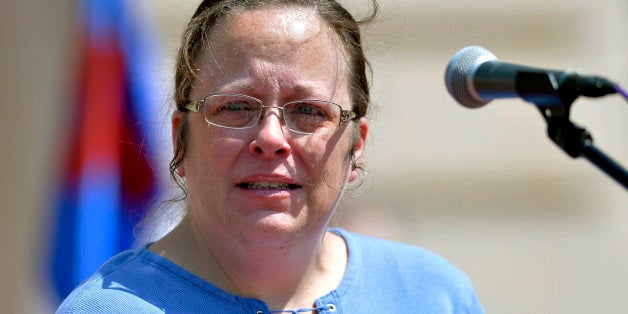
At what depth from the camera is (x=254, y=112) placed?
7.77ft

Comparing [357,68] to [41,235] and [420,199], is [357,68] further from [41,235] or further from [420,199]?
[420,199]

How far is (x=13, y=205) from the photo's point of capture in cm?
538

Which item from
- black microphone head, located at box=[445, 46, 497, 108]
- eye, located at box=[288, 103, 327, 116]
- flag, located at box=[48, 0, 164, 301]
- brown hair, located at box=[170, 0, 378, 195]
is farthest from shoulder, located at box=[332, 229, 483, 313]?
flag, located at box=[48, 0, 164, 301]

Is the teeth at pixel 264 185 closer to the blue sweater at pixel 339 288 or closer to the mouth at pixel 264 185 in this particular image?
the mouth at pixel 264 185

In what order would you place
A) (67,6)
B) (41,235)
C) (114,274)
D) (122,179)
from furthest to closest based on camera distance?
(67,6) → (41,235) → (122,179) → (114,274)

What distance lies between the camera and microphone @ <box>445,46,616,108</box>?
1673mm

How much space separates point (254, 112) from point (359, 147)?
16.3 inches

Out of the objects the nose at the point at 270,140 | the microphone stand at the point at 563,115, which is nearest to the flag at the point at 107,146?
the nose at the point at 270,140

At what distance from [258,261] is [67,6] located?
10.6 ft

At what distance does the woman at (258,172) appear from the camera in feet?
7.64

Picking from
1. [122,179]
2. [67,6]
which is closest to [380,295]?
[122,179]

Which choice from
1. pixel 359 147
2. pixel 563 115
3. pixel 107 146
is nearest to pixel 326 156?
pixel 359 147

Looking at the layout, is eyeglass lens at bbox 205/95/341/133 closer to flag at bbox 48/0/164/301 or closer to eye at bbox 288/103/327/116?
eye at bbox 288/103/327/116

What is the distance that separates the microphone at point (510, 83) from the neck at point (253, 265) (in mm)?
685
